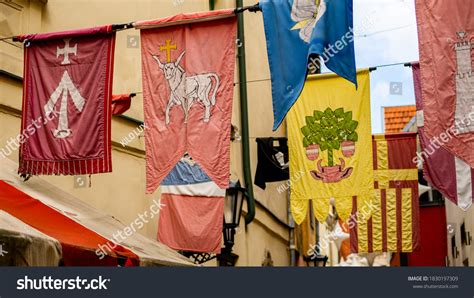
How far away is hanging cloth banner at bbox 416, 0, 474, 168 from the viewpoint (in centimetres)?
940

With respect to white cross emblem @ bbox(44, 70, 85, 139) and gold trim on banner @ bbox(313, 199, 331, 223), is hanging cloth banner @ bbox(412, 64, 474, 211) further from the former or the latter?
white cross emblem @ bbox(44, 70, 85, 139)

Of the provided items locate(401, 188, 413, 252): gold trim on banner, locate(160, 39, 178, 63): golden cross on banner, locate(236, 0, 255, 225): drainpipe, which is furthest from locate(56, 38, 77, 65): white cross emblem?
locate(401, 188, 413, 252): gold trim on banner

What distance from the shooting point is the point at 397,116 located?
38.2 meters

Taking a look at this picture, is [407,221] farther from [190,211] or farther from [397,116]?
[397,116]

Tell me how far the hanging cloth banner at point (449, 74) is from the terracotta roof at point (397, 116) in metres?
27.2

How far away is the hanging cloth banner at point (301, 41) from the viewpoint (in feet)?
31.0

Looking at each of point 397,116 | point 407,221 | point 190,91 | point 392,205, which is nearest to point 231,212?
point 190,91

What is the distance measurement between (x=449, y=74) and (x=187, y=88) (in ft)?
9.71

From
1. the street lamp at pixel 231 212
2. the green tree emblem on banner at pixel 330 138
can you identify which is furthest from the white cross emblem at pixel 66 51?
the green tree emblem on banner at pixel 330 138

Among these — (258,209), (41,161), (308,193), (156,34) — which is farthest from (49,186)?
(258,209)

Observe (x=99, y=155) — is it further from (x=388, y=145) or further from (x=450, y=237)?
(x=450, y=237)

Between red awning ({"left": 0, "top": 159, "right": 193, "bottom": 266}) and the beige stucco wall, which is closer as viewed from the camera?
red awning ({"left": 0, "top": 159, "right": 193, "bottom": 266})

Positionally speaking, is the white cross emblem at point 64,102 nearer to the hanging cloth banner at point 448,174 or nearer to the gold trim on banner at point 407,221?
the hanging cloth banner at point 448,174

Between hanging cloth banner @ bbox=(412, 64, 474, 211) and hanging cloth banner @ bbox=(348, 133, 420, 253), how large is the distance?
333 cm
